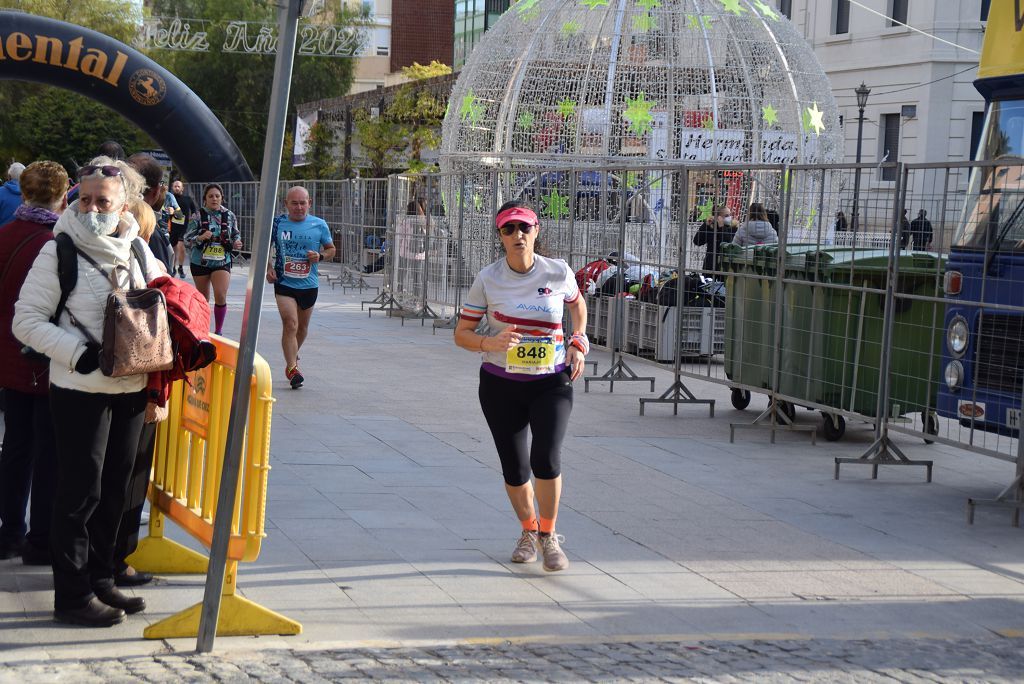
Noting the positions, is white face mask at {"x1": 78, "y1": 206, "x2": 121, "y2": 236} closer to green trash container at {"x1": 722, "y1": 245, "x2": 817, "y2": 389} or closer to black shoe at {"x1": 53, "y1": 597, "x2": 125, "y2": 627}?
black shoe at {"x1": 53, "y1": 597, "x2": 125, "y2": 627}

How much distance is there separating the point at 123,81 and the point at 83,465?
23.7 metres

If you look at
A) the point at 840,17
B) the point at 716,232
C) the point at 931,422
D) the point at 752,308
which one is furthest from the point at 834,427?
the point at 840,17

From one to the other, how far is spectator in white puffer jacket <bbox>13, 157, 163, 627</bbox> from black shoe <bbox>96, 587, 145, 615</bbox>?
80mm

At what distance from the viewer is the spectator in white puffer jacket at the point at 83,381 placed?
17.5 ft

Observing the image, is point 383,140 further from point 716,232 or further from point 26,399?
point 26,399

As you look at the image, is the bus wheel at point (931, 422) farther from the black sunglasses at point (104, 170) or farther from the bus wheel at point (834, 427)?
the black sunglasses at point (104, 170)

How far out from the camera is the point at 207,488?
571cm

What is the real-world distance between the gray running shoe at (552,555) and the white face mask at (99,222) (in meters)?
2.56

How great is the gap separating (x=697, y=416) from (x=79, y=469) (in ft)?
24.4

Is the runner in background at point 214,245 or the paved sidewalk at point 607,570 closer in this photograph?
the paved sidewalk at point 607,570

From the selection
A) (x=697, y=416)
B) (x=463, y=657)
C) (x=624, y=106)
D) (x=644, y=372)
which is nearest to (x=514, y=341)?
(x=463, y=657)

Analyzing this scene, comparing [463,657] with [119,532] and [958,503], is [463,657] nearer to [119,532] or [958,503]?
[119,532]

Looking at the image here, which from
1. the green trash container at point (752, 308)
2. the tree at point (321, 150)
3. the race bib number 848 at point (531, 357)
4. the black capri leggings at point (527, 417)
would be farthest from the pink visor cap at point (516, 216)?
the tree at point (321, 150)

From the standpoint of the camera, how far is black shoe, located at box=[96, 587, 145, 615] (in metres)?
5.64
